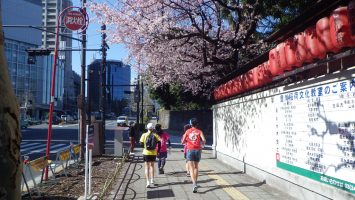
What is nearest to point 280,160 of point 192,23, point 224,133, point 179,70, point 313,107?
point 313,107

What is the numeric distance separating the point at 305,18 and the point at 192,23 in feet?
29.6

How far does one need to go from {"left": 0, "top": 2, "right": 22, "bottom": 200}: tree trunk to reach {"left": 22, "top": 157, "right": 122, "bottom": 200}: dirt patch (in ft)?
23.8

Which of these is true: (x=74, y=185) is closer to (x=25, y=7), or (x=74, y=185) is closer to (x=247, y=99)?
(x=247, y=99)

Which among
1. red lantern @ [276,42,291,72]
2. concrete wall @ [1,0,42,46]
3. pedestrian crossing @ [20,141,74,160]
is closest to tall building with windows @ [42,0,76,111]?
pedestrian crossing @ [20,141,74,160]

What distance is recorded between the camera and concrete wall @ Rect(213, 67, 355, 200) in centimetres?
680

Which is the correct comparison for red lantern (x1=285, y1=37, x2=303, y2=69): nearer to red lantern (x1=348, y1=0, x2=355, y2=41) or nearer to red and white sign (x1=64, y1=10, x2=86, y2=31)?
red lantern (x1=348, y1=0, x2=355, y2=41)

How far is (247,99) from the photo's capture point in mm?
13086

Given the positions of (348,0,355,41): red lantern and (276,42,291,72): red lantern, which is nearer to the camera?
(348,0,355,41): red lantern

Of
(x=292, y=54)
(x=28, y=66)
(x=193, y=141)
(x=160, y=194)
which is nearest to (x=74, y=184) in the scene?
(x=160, y=194)

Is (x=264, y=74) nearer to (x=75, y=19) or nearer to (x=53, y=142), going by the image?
(x=75, y=19)

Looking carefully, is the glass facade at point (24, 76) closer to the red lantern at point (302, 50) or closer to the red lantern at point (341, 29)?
the red lantern at point (302, 50)

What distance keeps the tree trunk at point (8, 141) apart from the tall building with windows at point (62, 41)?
39.1 feet

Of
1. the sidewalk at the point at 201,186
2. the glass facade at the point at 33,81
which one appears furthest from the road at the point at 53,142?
the glass facade at the point at 33,81

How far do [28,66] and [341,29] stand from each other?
114587mm
